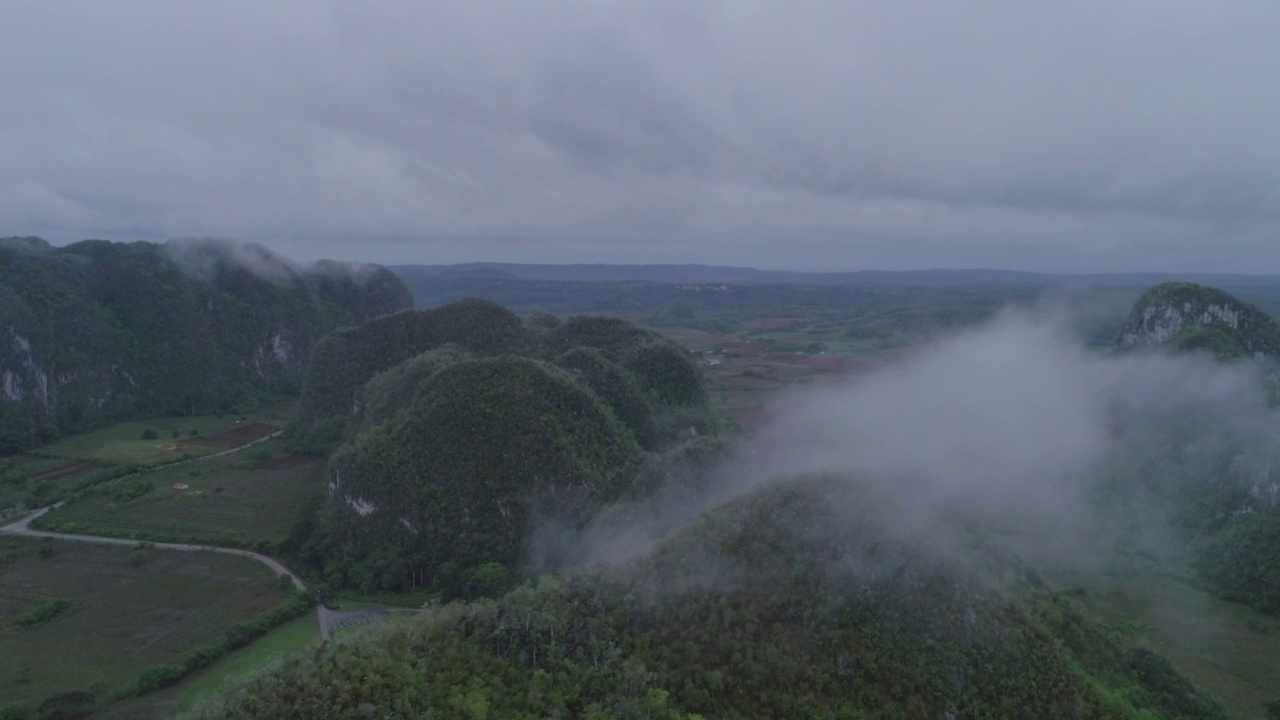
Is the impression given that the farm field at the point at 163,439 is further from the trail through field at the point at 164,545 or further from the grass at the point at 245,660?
the grass at the point at 245,660

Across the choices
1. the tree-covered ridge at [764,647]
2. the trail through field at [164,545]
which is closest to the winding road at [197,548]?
the trail through field at [164,545]

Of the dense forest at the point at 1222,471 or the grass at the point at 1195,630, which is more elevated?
the dense forest at the point at 1222,471

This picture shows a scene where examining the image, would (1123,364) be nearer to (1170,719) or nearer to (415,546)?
(1170,719)

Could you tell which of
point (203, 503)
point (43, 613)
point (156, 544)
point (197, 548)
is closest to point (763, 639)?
point (43, 613)

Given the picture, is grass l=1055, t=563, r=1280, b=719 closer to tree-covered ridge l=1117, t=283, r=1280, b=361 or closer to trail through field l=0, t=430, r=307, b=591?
tree-covered ridge l=1117, t=283, r=1280, b=361

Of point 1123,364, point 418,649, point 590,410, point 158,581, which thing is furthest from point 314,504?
point 1123,364
